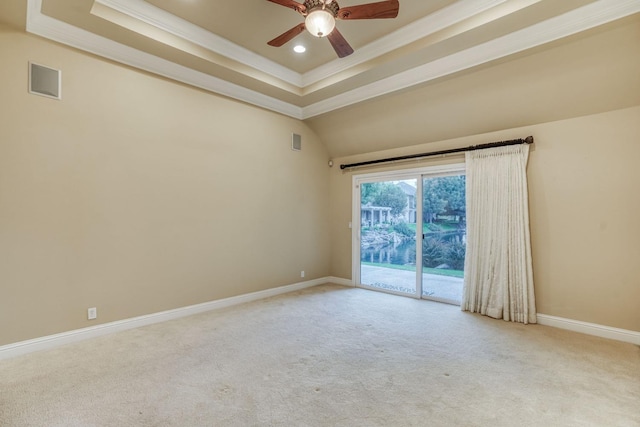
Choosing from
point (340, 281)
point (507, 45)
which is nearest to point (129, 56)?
point (507, 45)

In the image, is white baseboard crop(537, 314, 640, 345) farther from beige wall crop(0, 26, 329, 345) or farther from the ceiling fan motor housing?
the ceiling fan motor housing

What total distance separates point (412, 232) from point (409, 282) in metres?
0.90

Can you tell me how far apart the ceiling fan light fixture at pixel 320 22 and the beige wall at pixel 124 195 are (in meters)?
2.36

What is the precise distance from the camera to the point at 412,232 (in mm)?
5172

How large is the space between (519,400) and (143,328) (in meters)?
3.84

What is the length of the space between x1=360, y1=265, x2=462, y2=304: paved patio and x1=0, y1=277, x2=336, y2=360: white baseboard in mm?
1814

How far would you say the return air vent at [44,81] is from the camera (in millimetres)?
2998

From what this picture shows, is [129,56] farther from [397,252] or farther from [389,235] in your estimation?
[397,252]

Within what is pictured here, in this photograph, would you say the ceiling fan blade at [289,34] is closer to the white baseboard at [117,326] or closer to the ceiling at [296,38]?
the ceiling at [296,38]

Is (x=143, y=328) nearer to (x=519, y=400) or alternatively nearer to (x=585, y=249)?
(x=519, y=400)

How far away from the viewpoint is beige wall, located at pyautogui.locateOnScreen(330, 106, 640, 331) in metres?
3.34

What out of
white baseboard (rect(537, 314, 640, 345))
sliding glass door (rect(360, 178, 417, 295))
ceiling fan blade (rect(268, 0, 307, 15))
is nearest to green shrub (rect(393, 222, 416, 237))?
sliding glass door (rect(360, 178, 417, 295))

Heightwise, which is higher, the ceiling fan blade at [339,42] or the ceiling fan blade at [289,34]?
the ceiling fan blade at [289,34]

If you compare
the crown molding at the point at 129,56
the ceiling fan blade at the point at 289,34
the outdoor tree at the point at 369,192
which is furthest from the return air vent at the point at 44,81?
the outdoor tree at the point at 369,192
